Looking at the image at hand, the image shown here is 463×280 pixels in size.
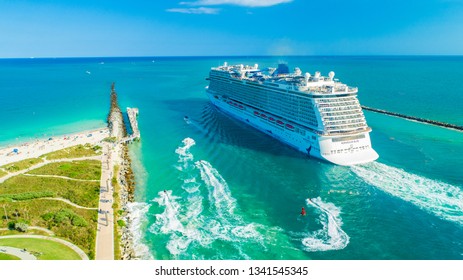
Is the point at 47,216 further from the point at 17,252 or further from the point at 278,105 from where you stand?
the point at 278,105

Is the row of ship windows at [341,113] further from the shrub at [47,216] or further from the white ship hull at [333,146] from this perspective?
the shrub at [47,216]

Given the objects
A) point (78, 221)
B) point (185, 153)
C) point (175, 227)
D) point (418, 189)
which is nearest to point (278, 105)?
point (185, 153)

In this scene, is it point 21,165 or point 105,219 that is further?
point 21,165

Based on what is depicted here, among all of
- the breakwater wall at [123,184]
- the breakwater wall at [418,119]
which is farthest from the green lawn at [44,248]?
the breakwater wall at [418,119]

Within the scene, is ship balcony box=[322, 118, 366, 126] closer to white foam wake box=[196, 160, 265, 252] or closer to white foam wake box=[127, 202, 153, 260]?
white foam wake box=[196, 160, 265, 252]

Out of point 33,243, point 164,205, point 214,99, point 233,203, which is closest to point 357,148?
point 233,203

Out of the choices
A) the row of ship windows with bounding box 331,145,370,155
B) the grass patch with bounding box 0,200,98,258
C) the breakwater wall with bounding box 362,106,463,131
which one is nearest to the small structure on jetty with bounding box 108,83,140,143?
the grass patch with bounding box 0,200,98,258

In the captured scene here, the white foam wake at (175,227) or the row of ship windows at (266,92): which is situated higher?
the row of ship windows at (266,92)
